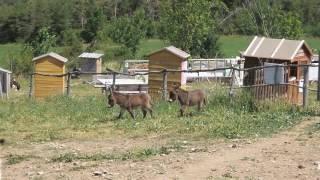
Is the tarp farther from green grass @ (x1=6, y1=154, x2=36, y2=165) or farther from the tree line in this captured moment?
the tree line

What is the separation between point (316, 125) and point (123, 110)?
4.54 m

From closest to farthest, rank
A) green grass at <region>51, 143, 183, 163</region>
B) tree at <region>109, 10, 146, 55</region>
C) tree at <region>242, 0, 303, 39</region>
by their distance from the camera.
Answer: green grass at <region>51, 143, 183, 163</region>
tree at <region>242, 0, 303, 39</region>
tree at <region>109, 10, 146, 55</region>

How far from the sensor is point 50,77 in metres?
24.6

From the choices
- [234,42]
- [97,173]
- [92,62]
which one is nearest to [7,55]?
[92,62]

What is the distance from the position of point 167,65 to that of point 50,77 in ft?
15.2

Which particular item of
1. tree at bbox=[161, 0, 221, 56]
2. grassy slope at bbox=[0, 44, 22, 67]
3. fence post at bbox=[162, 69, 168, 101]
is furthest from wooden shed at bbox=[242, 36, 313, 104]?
grassy slope at bbox=[0, 44, 22, 67]

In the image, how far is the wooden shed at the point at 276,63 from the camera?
17.5 m

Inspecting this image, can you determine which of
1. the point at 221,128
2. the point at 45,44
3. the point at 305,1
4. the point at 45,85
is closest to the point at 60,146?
the point at 221,128

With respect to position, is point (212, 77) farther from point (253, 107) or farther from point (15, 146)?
point (15, 146)

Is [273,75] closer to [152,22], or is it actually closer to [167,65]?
[167,65]

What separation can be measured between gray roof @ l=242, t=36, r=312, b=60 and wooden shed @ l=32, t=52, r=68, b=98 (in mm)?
7605

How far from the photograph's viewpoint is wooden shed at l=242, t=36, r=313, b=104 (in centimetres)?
1755

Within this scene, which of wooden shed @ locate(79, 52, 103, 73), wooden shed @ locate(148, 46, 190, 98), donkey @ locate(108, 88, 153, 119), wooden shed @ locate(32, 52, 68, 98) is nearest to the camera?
donkey @ locate(108, 88, 153, 119)

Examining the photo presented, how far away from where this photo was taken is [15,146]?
12.2 meters
